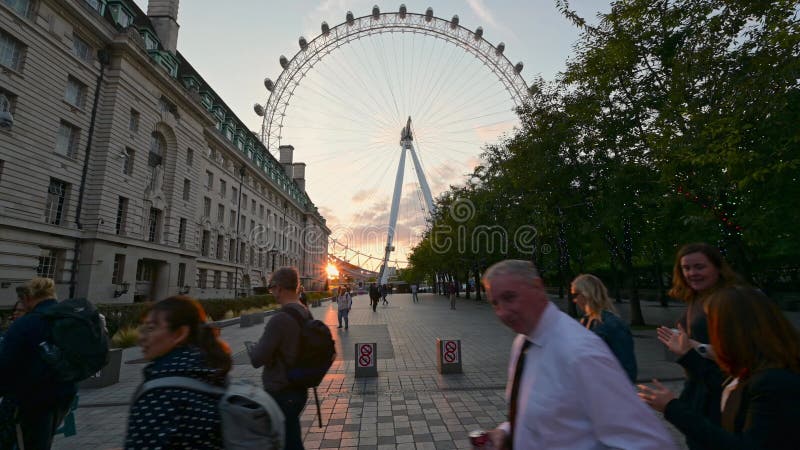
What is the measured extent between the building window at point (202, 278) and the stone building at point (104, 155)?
0.16 m

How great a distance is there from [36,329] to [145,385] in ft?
7.24

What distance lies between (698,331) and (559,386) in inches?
101

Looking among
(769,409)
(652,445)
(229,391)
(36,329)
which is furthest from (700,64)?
(36,329)

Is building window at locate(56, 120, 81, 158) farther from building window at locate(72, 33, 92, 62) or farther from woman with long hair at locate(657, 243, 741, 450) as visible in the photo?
woman with long hair at locate(657, 243, 741, 450)

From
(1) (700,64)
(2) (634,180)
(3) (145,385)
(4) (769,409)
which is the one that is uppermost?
(1) (700,64)

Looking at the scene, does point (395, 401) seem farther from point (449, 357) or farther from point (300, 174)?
point (300, 174)

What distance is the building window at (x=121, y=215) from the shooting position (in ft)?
97.1

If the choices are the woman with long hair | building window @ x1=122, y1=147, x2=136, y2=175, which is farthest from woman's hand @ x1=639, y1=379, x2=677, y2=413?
building window @ x1=122, y1=147, x2=136, y2=175

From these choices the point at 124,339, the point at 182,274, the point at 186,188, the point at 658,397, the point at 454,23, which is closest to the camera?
the point at 658,397

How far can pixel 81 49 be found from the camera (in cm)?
2617

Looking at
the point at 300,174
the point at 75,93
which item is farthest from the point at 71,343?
the point at 300,174

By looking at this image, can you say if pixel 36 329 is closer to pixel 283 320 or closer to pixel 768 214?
pixel 283 320

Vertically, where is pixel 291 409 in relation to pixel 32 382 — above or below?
below

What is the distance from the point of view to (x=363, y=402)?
25.3 ft
